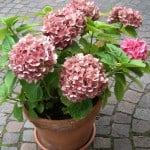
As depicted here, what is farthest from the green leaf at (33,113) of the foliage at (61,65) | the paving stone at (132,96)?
the paving stone at (132,96)

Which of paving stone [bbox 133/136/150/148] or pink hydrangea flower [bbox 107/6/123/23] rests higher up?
pink hydrangea flower [bbox 107/6/123/23]

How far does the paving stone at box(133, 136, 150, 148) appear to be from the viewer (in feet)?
8.13

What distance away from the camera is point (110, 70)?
1.98 metres

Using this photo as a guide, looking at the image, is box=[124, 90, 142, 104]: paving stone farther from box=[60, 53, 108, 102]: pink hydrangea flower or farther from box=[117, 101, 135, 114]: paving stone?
box=[60, 53, 108, 102]: pink hydrangea flower

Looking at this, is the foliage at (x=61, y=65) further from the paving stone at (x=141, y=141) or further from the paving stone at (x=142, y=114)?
the paving stone at (x=142, y=114)

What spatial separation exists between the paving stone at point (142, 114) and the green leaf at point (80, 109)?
37.9 inches

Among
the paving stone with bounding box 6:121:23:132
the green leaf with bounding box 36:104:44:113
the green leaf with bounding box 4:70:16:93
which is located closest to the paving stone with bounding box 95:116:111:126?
the paving stone with bounding box 6:121:23:132

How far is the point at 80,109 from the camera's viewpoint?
6.11 ft

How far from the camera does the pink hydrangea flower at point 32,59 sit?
1.59m

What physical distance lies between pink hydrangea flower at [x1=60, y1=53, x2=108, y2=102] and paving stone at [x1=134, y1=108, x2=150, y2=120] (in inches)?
41.8

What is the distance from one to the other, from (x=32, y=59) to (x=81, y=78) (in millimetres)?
264

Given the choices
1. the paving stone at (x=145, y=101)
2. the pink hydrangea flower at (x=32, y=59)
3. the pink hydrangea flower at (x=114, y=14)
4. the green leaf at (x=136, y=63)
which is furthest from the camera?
the paving stone at (x=145, y=101)

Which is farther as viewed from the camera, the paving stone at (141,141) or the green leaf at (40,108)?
the paving stone at (141,141)

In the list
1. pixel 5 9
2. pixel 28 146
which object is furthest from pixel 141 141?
pixel 5 9
